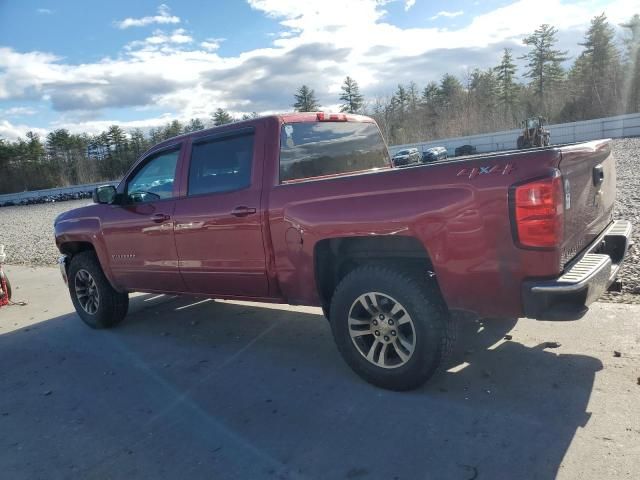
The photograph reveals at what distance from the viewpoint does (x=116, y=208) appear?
544 cm

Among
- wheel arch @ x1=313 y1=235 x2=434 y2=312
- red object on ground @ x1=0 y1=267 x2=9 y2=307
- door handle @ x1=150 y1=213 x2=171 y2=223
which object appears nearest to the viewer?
wheel arch @ x1=313 y1=235 x2=434 y2=312

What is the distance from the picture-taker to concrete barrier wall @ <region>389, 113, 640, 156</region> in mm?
35531

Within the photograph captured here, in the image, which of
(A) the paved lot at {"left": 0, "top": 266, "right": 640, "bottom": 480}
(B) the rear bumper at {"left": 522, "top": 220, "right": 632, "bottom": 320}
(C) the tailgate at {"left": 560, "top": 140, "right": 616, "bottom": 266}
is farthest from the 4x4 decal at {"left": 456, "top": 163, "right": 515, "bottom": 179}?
(A) the paved lot at {"left": 0, "top": 266, "right": 640, "bottom": 480}

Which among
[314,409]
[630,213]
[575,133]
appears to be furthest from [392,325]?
[575,133]

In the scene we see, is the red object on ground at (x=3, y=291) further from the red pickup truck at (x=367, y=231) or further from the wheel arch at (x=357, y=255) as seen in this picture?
the wheel arch at (x=357, y=255)

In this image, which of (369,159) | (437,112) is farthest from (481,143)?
(369,159)

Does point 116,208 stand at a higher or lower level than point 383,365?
higher

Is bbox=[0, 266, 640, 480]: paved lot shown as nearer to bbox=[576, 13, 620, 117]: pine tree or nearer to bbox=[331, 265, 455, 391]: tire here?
bbox=[331, 265, 455, 391]: tire

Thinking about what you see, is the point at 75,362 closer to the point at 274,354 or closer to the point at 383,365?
the point at 274,354

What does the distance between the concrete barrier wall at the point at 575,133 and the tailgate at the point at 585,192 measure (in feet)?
111

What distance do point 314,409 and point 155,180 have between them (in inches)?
115

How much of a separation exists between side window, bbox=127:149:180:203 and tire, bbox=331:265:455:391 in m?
2.25

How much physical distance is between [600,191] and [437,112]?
2695 inches

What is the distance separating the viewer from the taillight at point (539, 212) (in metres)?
2.78
